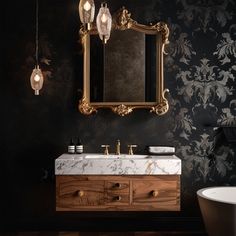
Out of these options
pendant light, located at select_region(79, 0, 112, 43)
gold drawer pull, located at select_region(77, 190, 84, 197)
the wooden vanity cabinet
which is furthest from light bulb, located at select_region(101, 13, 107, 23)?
gold drawer pull, located at select_region(77, 190, 84, 197)

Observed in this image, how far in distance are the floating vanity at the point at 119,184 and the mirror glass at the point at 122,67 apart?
72 cm

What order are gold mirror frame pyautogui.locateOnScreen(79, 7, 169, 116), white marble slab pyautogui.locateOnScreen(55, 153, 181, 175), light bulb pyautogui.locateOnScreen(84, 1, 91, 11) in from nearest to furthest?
1. light bulb pyautogui.locateOnScreen(84, 1, 91, 11)
2. white marble slab pyautogui.locateOnScreen(55, 153, 181, 175)
3. gold mirror frame pyautogui.locateOnScreen(79, 7, 169, 116)

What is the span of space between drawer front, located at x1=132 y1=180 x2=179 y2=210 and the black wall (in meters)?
0.49

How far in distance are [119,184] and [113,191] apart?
80 mm

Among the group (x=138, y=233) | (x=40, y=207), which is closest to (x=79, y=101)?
(x=40, y=207)

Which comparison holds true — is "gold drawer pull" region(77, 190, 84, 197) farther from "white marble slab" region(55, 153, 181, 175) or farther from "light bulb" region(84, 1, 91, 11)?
"light bulb" region(84, 1, 91, 11)

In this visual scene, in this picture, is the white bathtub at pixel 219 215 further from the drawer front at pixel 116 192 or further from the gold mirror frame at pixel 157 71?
the gold mirror frame at pixel 157 71

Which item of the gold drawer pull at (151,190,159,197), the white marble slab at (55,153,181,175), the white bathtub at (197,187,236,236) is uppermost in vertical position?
the white marble slab at (55,153,181,175)

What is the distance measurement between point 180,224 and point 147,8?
213 cm

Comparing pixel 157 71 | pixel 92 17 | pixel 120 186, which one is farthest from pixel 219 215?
pixel 92 17

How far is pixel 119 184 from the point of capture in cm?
288

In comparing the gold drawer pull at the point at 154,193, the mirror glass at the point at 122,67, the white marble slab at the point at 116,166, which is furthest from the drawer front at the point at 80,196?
the mirror glass at the point at 122,67

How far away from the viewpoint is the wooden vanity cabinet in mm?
2893

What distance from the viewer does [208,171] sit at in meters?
3.38
